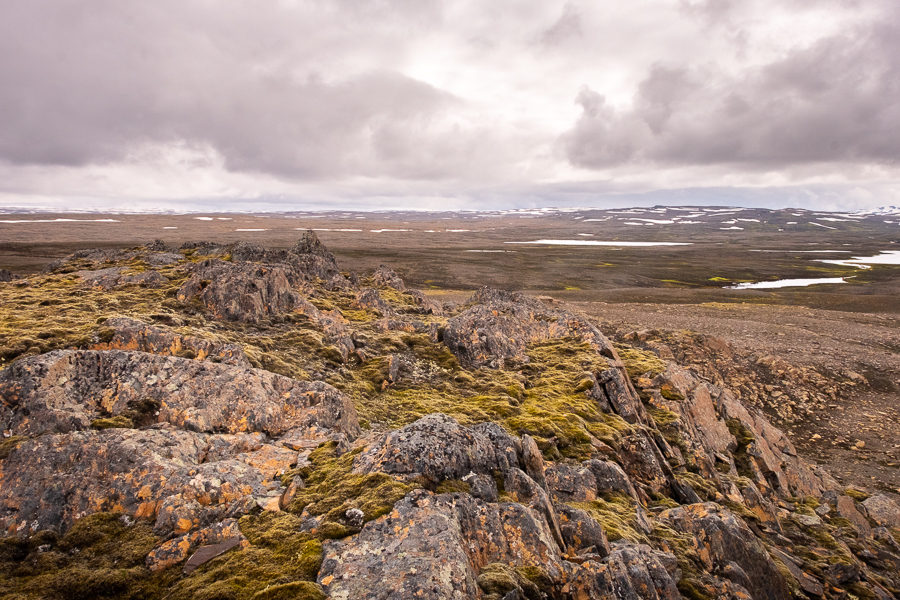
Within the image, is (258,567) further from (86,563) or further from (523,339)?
(523,339)

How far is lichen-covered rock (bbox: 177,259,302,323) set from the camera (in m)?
21.8

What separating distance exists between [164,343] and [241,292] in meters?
7.24

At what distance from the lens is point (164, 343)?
15328 mm

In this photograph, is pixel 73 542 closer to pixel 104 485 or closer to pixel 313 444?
pixel 104 485

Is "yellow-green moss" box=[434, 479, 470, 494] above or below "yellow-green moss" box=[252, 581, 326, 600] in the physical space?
below

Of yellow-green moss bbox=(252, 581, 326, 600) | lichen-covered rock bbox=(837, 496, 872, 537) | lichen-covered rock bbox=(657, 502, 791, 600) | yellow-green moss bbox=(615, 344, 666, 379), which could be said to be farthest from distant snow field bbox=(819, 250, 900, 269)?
yellow-green moss bbox=(252, 581, 326, 600)

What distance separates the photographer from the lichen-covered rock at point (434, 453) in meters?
9.90

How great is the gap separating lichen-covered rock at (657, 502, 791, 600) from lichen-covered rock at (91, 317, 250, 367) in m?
15.4

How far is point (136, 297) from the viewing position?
21.8m

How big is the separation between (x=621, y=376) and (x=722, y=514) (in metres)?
8.80

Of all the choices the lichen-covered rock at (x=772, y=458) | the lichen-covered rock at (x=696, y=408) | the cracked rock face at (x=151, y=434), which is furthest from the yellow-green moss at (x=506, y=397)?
the lichen-covered rock at (x=772, y=458)

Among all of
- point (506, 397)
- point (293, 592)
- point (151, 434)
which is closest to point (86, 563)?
point (151, 434)

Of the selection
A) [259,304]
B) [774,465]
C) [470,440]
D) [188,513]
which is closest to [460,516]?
[470,440]

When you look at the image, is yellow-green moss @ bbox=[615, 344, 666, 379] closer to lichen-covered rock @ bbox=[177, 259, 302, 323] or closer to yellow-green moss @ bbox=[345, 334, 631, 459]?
yellow-green moss @ bbox=[345, 334, 631, 459]
